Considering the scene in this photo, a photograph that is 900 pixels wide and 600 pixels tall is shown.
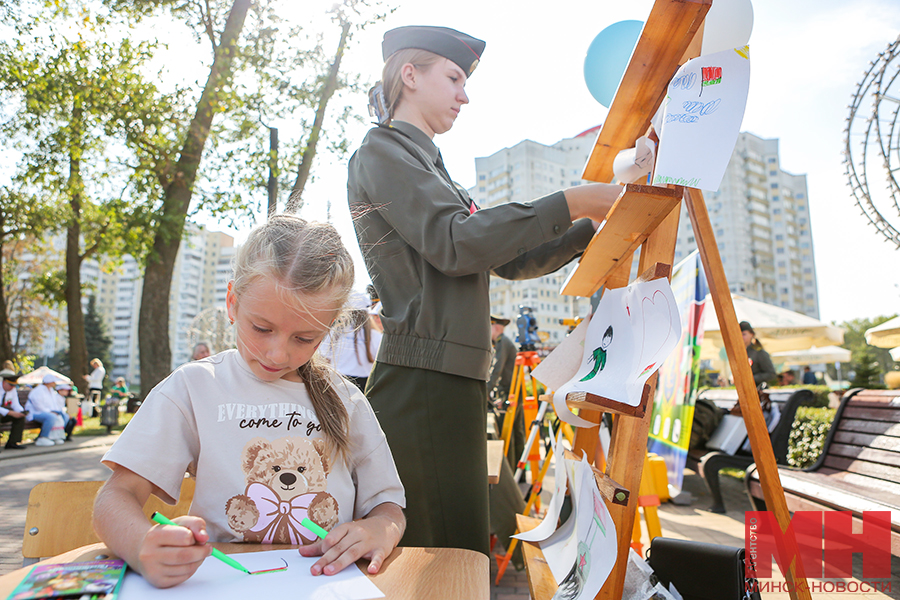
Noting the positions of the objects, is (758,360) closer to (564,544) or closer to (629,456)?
(564,544)

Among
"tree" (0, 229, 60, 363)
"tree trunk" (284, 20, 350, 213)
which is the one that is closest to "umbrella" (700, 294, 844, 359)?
"tree trunk" (284, 20, 350, 213)

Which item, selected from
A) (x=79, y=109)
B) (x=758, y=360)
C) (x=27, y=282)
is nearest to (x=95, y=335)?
(x=27, y=282)

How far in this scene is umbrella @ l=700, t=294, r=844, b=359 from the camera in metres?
10.3

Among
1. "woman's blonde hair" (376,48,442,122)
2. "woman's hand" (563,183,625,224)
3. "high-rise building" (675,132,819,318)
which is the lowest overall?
"woman's hand" (563,183,625,224)

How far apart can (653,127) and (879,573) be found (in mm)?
2194

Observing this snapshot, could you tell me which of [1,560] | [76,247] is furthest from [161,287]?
[1,560]

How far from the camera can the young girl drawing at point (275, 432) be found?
1060 millimetres

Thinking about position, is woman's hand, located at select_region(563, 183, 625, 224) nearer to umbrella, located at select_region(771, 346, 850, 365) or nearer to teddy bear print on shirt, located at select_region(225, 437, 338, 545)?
teddy bear print on shirt, located at select_region(225, 437, 338, 545)

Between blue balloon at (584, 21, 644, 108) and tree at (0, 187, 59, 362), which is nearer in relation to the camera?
blue balloon at (584, 21, 644, 108)

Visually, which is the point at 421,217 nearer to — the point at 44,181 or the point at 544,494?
the point at 544,494

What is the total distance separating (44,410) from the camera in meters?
9.03

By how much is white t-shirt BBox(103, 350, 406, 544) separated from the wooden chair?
0.27 meters

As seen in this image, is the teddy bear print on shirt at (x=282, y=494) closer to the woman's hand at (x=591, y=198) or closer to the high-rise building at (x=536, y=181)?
the woman's hand at (x=591, y=198)

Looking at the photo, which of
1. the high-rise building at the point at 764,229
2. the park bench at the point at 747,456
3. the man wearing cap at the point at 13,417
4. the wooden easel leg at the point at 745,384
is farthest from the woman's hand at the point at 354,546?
the high-rise building at the point at 764,229
